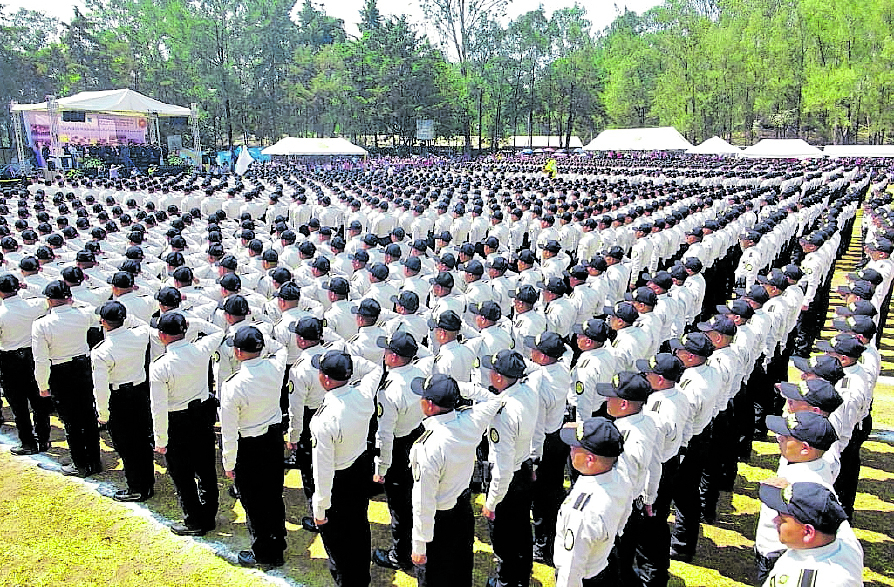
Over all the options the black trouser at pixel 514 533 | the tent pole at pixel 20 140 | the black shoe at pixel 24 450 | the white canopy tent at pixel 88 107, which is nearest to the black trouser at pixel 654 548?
the black trouser at pixel 514 533

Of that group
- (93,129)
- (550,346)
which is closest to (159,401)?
(550,346)

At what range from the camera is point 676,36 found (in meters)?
57.4

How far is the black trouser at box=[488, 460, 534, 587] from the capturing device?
4.25 meters

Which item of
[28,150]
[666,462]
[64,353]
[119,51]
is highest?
[119,51]

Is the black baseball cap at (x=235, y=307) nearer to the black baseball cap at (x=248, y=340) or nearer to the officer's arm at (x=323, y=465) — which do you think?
the black baseball cap at (x=248, y=340)

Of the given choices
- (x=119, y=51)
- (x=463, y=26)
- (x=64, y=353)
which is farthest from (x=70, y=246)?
(x=463, y=26)

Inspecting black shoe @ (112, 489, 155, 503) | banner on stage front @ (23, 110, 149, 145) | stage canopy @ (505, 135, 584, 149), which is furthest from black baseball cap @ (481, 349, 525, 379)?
stage canopy @ (505, 135, 584, 149)

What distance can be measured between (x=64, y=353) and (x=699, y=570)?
556cm

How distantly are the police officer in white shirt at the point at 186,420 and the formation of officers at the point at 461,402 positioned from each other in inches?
0.6

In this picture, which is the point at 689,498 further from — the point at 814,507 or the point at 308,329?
the point at 308,329

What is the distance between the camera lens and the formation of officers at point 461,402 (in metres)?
3.63

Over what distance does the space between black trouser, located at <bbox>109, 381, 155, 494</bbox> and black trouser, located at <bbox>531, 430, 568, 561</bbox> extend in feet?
10.9

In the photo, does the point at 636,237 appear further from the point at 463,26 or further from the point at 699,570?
the point at 463,26

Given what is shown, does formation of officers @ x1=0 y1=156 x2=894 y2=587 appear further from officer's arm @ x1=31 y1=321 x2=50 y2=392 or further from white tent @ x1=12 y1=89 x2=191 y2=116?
white tent @ x1=12 y1=89 x2=191 y2=116
